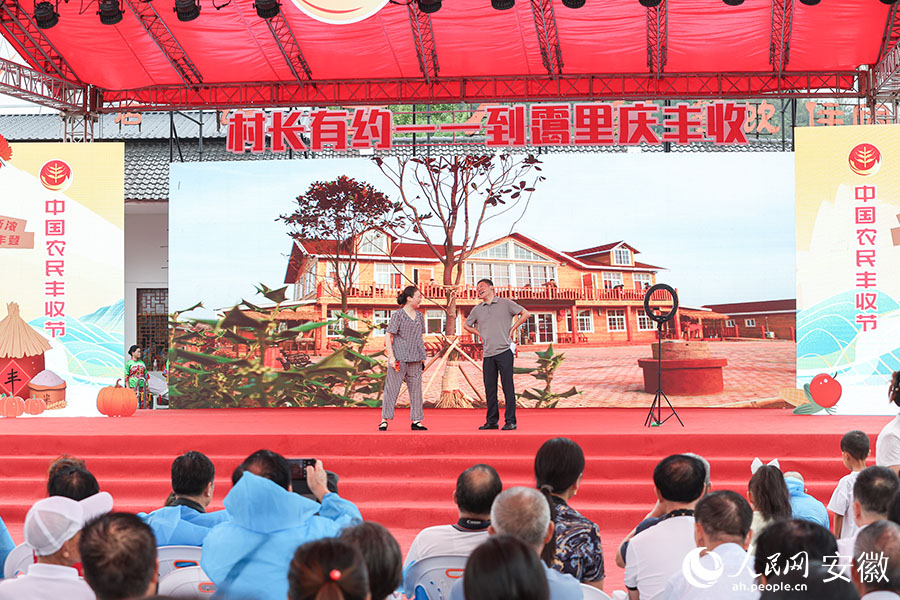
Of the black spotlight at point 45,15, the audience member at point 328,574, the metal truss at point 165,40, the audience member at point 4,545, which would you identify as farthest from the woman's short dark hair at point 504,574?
the metal truss at point 165,40

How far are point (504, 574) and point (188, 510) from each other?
1938 millimetres

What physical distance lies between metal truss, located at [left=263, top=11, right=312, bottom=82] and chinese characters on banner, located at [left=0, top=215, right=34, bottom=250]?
3319 millimetres

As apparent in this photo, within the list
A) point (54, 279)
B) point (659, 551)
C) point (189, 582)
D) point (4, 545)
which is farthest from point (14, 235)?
point (659, 551)

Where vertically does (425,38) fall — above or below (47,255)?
above

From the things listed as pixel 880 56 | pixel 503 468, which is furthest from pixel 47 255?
pixel 880 56

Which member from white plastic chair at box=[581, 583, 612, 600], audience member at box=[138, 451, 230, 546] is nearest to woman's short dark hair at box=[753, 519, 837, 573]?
white plastic chair at box=[581, 583, 612, 600]

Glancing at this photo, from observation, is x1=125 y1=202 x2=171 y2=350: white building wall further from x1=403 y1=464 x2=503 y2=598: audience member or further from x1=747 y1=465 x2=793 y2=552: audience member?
x1=747 y1=465 x2=793 y2=552: audience member

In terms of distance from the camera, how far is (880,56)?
9508 millimetres

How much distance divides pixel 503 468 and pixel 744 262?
4.13 m

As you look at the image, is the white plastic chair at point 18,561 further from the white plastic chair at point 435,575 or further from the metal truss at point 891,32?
the metal truss at point 891,32

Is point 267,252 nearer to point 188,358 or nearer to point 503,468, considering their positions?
point 188,358

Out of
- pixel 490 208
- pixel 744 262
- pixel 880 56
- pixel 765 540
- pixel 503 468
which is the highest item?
pixel 880 56

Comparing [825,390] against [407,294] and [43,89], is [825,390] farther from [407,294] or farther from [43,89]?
[43,89]

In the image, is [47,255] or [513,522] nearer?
[513,522]
